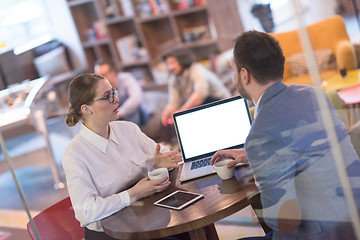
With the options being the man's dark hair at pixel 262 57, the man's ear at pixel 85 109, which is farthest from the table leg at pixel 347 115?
the man's ear at pixel 85 109

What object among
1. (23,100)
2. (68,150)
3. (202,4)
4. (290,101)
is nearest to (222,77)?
(202,4)

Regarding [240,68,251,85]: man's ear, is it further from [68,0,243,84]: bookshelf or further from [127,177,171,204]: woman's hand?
[68,0,243,84]: bookshelf

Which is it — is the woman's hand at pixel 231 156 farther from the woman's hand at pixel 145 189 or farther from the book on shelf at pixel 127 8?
the book on shelf at pixel 127 8

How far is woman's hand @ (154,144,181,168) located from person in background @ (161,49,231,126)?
97 cm

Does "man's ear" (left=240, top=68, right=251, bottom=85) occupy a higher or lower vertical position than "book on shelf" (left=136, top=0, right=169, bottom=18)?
lower

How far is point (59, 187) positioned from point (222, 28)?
2090mm

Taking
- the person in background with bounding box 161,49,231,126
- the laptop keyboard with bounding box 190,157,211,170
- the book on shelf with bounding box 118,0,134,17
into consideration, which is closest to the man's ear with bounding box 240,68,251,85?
the laptop keyboard with bounding box 190,157,211,170

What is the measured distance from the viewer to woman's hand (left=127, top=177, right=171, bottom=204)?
1.57m

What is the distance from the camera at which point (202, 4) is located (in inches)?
157

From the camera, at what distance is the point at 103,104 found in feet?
5.52

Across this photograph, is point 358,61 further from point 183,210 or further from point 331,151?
point 183,210

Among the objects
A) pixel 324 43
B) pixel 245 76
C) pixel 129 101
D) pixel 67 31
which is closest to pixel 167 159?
pixel 245 76

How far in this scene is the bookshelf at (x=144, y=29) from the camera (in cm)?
396

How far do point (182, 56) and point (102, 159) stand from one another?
2190mm
